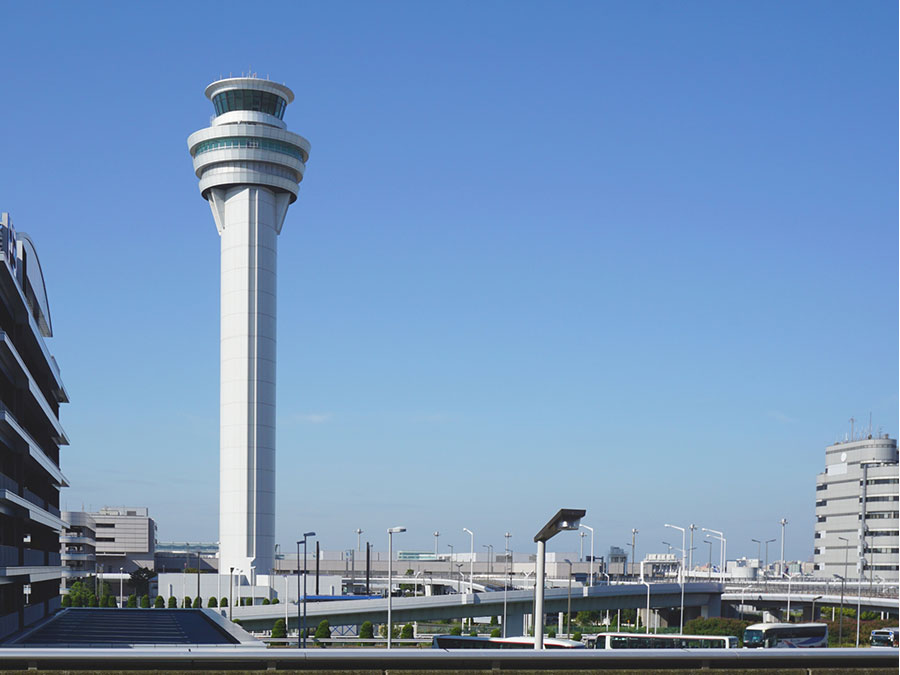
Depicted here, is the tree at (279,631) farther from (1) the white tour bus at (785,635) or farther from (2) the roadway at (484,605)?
(1) the white tour bus at (785,635)

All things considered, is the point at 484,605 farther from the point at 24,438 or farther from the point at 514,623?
the point at 24,438

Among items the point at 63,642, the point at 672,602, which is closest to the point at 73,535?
the point at 672,602

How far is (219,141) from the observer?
14225 centimetres

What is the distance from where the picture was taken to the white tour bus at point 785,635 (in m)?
81.9

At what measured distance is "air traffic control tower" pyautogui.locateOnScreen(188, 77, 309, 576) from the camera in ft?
454

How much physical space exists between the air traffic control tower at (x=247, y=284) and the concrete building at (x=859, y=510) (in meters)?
98.0

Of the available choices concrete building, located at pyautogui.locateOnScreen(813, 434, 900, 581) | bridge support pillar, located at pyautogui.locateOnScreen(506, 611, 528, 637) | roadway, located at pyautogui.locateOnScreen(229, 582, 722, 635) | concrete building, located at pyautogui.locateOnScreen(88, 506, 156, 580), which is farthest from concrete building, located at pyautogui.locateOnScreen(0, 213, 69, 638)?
concrete building, located at pyautogui.locateOnScreen(813, 434, 900, 581)

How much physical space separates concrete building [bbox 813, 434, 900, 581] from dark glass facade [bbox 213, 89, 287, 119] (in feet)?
371

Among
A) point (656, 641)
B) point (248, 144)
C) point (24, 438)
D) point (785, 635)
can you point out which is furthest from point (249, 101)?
point (785, 635)

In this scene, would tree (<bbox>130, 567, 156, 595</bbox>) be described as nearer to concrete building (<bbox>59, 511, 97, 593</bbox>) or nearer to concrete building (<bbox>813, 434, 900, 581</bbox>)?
concrete building (<bbox>59, 511, 97, 593</bbox>)

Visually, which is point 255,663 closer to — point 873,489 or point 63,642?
point 63,642

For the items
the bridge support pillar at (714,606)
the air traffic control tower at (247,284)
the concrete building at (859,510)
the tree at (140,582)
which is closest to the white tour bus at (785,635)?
the bridge support pillar at (714,606)

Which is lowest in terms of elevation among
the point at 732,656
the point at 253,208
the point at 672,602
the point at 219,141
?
the point at 672,602

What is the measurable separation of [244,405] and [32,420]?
221ft
